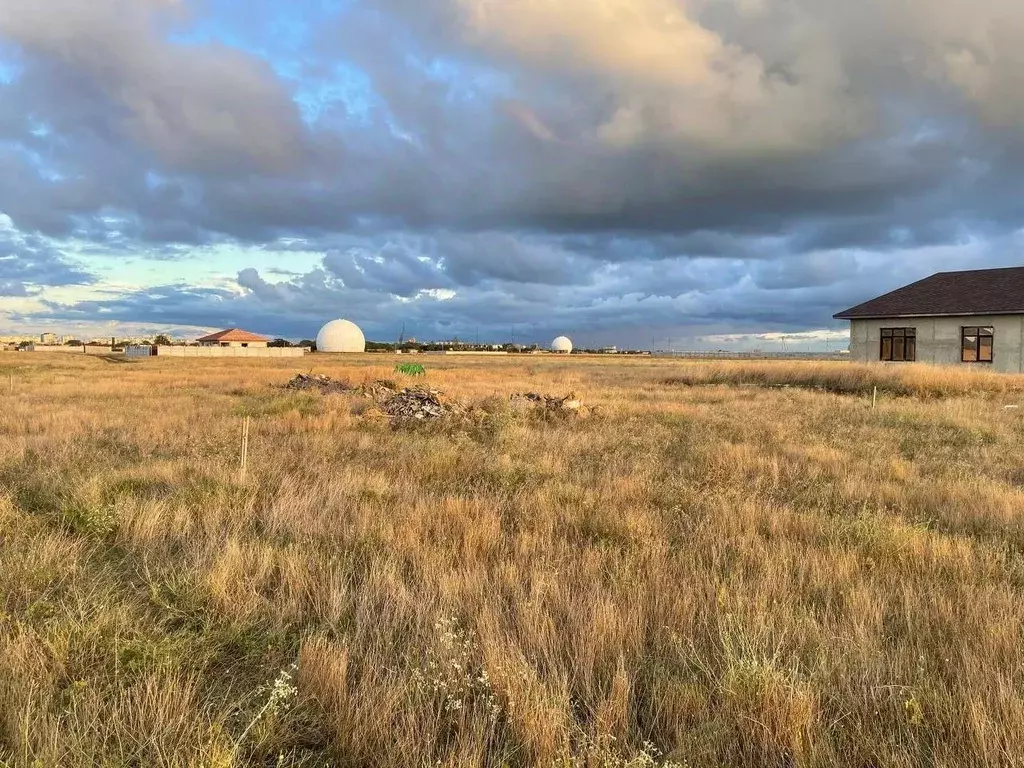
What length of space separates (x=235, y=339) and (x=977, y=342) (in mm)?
124561

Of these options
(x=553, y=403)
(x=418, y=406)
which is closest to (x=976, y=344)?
(x=553, y=403)

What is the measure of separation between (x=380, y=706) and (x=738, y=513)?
4.71 metres

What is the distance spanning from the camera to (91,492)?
6.49 m

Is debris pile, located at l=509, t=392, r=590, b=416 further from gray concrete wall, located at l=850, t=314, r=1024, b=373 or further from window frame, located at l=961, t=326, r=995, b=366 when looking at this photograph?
window frame, located at l=961, t=326, r=995, b=366

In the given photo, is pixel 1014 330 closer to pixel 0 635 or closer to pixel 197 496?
pixel 197 496

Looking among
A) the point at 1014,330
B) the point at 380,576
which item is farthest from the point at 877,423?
the point at 1014,330

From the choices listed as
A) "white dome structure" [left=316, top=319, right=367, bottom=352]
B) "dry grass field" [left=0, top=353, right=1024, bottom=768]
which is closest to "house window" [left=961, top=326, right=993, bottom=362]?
"dry grass field" [left=0, top=353, right=1024, bottom=768]

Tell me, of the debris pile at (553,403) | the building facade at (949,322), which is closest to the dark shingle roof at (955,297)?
the building facade at (949,322)

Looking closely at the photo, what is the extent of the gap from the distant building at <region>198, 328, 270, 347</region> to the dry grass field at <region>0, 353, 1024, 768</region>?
12411cm

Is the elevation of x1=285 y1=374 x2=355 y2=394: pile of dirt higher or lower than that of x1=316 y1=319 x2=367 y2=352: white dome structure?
lower

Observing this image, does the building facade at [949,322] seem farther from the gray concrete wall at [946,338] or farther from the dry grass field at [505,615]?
the dry grass field at [505,615]

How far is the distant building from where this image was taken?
403 feet

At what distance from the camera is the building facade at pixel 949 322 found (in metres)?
29.2

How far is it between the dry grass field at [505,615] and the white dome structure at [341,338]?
10414 centimetres
